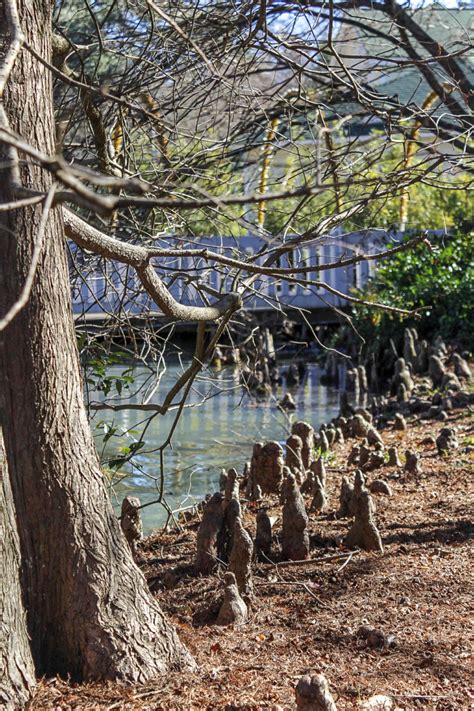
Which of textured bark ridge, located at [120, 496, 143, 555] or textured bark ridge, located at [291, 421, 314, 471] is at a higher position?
textured bark ridge, located at [291, 421, 314, 471]

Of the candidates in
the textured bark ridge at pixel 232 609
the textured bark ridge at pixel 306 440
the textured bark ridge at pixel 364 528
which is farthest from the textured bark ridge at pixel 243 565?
the textured bark ridge at pixel 306 440

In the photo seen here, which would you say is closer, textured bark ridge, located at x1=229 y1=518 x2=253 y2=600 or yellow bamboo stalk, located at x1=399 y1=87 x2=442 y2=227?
yellow bamboo stalk, located at x1=399 y1=87 x2=442 y2=227

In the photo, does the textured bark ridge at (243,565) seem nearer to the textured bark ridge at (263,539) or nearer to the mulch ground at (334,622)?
the mulch ground at (334,622)

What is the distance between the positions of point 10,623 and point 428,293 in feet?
44.3

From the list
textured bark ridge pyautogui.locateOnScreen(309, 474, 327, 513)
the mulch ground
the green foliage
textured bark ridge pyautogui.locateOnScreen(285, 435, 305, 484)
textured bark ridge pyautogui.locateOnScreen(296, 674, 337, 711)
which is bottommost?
the mulch ground

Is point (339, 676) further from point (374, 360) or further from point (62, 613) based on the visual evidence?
point (374, 360)

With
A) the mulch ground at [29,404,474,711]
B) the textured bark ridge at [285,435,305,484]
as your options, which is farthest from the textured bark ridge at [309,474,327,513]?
the textured bark ridge at [285,435,305,484]

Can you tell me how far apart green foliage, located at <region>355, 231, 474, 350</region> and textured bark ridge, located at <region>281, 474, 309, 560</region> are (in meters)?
10.5

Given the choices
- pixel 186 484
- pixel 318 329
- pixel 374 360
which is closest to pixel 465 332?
pixel 374 360

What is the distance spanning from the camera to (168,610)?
15.8ft

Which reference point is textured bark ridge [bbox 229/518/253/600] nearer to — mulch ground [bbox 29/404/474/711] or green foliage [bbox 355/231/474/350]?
mulch ground [bbox 29/404/474/711]

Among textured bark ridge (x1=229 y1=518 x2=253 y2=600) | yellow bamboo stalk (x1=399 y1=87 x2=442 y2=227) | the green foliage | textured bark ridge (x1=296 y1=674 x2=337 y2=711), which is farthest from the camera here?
the green foliage

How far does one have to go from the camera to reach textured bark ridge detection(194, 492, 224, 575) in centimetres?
529

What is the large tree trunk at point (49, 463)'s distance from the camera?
3.54 meters
